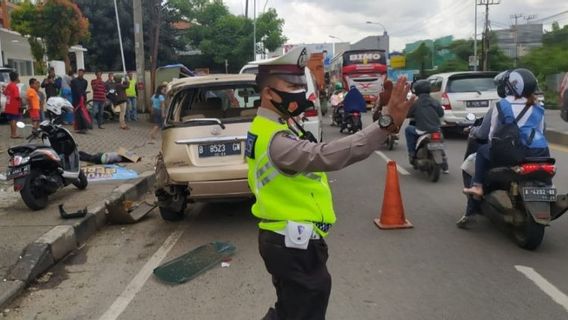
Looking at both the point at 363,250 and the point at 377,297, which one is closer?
the point at 377,297

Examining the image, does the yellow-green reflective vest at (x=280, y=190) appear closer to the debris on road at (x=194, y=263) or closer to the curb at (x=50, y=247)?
the debris on road at (x=194, y=263)

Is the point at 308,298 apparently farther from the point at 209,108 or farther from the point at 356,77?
the point at 356,77

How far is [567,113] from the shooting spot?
602cm

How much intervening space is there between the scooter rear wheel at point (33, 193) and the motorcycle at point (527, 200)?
554 centimetres

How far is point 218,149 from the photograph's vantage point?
6.40m

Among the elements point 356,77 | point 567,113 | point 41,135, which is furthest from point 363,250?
point 356,77

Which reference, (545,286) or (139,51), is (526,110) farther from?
(139,51)

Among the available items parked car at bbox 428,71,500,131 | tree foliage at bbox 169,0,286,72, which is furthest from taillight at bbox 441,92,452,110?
tree foliage at bbox 169,0,286,72

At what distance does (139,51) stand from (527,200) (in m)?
16.3

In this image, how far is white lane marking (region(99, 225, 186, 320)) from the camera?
438 centimetres

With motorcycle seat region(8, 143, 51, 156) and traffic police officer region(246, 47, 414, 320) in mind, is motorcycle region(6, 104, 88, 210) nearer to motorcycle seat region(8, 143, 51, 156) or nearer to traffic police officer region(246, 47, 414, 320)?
motorcycle seat region(8, 143, 51, 156)

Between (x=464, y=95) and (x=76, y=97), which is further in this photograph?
(x=76, y=97)

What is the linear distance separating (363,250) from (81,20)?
22.8 metres

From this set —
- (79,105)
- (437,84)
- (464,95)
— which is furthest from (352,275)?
(79,105)
